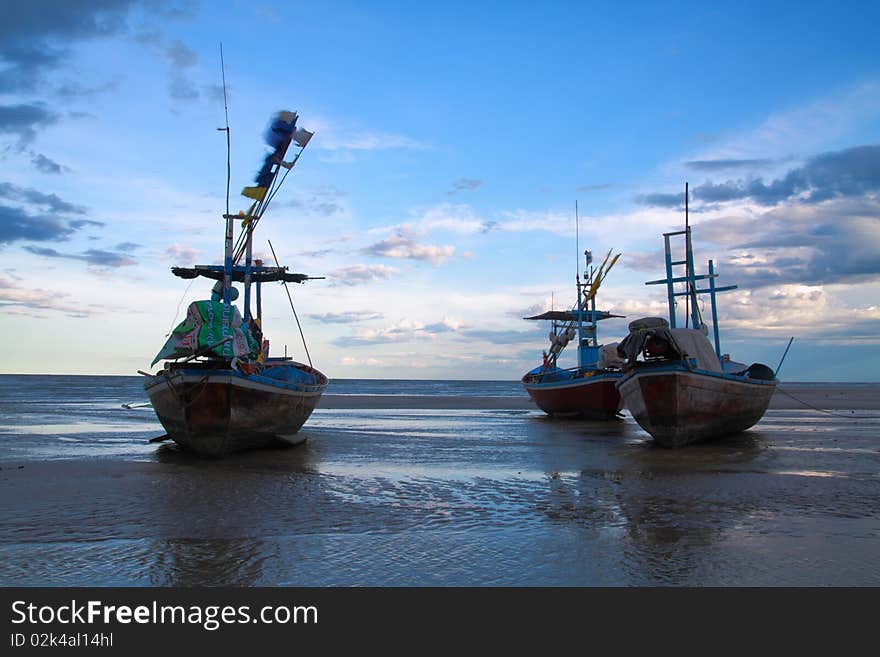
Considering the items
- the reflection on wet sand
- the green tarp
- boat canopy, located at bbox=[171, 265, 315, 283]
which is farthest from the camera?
boat canopy, located at bbox=[171, 265, 315, 283]

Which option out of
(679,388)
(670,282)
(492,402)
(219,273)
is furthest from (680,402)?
(492,402)

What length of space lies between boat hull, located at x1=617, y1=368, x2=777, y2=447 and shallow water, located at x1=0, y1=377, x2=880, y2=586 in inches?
37.0

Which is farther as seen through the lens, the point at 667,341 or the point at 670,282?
the point at 670,282

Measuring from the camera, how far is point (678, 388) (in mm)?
17844

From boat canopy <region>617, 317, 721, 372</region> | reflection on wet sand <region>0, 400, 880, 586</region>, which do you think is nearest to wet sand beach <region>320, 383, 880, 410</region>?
boat canopy <region>617, 317, 721, 372</region>

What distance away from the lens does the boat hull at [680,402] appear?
18.0 m

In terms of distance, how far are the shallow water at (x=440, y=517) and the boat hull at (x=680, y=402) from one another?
939 millimetres

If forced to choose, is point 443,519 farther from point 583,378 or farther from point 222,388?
point 583,378

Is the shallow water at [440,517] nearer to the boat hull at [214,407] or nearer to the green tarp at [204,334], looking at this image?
the boat hull at [214,407]

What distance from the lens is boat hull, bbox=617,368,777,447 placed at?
18.0m

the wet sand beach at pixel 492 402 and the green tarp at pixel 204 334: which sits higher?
the green tarp at pixel 204 334

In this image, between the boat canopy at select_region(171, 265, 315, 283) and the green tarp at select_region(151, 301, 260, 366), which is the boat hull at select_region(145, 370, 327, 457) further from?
the boat canopy at select_region(171, 265, 315, 283)

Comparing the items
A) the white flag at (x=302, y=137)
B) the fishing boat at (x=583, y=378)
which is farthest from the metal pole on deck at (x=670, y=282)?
the white flag at (x=302, y=137)

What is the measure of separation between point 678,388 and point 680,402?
0.40 metres
